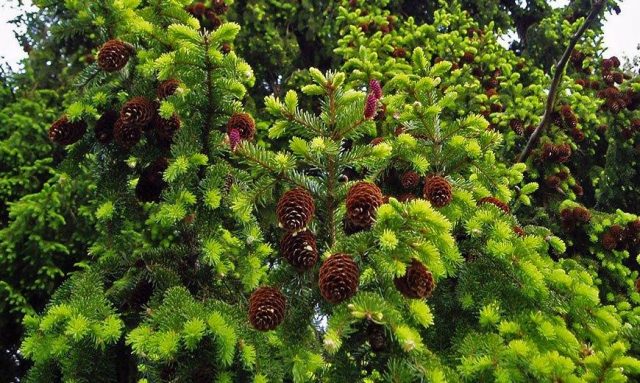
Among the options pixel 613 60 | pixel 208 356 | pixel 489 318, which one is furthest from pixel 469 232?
pixel 613 60

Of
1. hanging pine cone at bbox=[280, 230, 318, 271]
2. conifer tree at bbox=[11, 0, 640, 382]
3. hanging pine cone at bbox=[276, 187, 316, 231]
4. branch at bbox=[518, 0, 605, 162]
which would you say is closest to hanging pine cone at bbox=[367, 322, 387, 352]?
conifer tree at bbox=[11, 0, 640, 382]

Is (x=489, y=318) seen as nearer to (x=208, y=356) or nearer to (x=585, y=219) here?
(x=208, y=356)

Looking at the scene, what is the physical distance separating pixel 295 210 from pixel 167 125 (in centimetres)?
89

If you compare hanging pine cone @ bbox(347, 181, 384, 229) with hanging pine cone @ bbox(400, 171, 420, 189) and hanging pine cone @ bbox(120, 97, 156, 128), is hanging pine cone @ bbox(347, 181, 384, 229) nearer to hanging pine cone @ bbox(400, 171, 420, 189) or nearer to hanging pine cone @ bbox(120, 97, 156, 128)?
hanging pine cone @ bbox(400, 171, 420, 189)

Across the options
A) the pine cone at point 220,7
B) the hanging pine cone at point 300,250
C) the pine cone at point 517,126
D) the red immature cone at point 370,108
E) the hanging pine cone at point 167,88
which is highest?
the pine cone at point 220,7

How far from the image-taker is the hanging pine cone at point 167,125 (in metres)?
2.48

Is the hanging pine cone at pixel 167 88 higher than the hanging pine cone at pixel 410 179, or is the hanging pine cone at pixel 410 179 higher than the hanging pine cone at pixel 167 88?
the hanging pine cone at pixel 167 88

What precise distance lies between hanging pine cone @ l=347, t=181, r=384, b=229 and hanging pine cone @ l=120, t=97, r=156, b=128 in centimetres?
101

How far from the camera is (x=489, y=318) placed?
2141 millimetres

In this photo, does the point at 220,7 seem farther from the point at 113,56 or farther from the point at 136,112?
the point at 136,112

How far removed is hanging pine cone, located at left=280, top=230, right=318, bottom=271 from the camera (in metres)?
1.88

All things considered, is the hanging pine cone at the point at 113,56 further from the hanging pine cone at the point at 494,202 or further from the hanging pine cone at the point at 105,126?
the hanging pine cone at the point at 494,202

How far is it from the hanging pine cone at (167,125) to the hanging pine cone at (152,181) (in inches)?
4.3

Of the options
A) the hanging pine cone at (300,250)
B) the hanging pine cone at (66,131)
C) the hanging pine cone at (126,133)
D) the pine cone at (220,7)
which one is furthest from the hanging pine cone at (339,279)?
the pine cone at (220,7)
